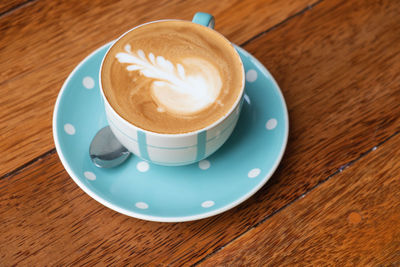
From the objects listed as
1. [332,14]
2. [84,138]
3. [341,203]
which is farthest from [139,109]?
[332,14]

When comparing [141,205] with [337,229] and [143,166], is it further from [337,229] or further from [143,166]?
[337,229]

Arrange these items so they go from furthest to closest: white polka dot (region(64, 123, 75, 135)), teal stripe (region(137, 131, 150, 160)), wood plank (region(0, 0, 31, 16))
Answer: wood plank (region(0, 0, 31, 16))
white polka dot (region(64, 123, 75, 135))
teal stripe (region(137, 131, 150, 160))

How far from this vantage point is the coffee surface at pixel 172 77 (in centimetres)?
64

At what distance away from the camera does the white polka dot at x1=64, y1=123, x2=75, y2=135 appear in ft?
2.39

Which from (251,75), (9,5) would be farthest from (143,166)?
(9,5)

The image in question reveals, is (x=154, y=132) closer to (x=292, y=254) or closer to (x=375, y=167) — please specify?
(x=292, y=254)

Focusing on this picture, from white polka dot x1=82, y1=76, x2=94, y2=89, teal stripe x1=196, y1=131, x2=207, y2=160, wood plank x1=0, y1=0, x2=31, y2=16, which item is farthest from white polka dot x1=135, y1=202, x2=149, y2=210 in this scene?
wood plank x1=0, y1=0, x2=31, y2=16

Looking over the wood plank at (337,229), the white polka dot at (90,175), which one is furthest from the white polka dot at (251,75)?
the white polka dot at (90,175)

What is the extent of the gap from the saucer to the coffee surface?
4.7 inches

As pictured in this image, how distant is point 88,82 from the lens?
78 cm

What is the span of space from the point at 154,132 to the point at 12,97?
1.11 ft

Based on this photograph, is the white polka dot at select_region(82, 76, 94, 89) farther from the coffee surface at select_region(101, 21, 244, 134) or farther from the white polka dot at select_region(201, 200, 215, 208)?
the white polka dot at select_region(201, 200, 215, 208)

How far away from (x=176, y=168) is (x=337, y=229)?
11.0 inches

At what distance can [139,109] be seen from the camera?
64 cm
